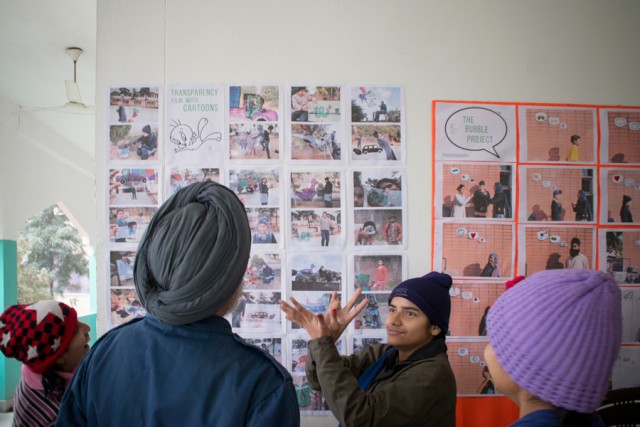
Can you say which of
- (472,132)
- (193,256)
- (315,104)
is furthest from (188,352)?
(472,132)

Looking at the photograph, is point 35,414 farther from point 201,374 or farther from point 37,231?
point 37,231

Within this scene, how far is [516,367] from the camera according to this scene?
2.90 ft

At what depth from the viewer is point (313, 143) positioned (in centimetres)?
206

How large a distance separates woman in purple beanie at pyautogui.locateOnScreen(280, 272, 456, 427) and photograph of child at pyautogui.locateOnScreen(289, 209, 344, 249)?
0.45 meters

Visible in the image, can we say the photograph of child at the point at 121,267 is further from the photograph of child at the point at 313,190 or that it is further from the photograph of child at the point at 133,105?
the photograph of child at the point at 313,190

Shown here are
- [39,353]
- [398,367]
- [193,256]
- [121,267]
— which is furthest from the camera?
[121,267]

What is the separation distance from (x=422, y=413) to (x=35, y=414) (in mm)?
1283

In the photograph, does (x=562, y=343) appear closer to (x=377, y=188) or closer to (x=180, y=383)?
(x=180, y=383)

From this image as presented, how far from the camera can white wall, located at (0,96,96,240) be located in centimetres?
609

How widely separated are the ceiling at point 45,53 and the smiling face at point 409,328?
3.44 meters

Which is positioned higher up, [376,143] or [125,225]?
[376,143]

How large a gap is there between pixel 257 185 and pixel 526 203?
1310 mm

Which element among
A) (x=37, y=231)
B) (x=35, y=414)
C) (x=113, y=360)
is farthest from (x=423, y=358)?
(x=37, y=231)

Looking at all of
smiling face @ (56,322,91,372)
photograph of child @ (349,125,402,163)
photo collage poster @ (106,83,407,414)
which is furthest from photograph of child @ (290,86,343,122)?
smiling face @ (56,322,91,372)
